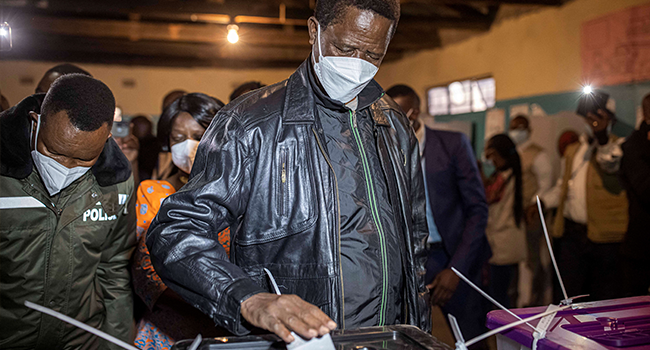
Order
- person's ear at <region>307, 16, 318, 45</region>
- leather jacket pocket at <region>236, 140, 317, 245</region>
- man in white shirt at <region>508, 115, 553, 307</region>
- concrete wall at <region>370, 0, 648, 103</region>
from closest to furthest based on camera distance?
leather jacket pocket at <region>236, 140, 317, 245</region> → person's ear at <region>307, 16, 318, 45</region> → man in white shirt at <region>508, 115, 553, 307</region> → concrete wall at <region>370, 0, 648, 103</region>

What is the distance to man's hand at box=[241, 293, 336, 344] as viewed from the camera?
39.0 inches

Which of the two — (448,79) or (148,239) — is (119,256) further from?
(448,79)

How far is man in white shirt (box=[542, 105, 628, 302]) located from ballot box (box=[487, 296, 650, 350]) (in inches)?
121

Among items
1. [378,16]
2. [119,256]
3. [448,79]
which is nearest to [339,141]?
[378,16]

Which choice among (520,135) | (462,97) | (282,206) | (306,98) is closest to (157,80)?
(462,97)

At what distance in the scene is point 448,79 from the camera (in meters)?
8.90

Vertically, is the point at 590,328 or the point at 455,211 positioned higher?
the point at 455,211

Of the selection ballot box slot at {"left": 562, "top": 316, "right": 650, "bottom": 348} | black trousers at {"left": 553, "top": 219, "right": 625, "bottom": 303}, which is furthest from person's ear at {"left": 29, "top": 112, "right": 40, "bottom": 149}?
black trousers at {"left": 553, "top": 219, "right": 625, "bottom": 303}

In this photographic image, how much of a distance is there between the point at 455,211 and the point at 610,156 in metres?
2.22

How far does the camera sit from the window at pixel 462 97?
7777 millimetres

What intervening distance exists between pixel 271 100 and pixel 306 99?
0.35 ft

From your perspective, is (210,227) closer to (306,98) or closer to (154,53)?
(306,98)

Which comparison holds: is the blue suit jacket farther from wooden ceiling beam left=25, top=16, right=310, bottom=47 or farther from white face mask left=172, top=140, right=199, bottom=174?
wooden ceiling beam left=25, top=16, right=310, bottom=47

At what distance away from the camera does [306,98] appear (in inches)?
58.8
